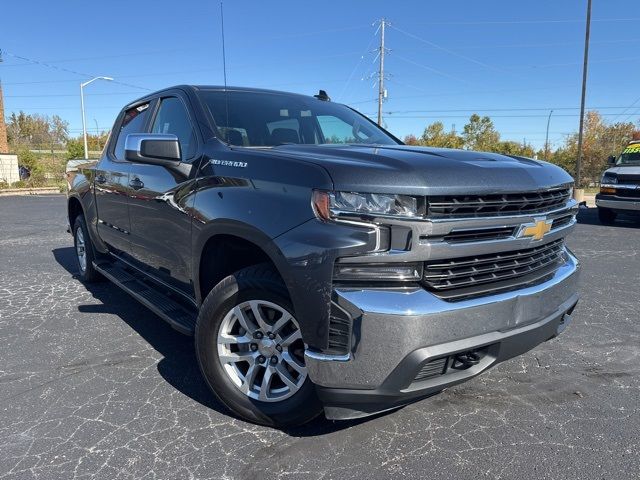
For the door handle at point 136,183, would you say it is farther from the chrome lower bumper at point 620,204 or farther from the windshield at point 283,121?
the chrome lower bumper at point 620,204

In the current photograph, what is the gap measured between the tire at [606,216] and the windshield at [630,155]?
1.24 meters

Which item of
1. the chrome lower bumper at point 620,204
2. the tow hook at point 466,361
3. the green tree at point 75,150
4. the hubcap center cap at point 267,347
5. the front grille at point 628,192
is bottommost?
the chrome lower bumper at point 620,204

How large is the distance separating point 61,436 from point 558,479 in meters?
2.51

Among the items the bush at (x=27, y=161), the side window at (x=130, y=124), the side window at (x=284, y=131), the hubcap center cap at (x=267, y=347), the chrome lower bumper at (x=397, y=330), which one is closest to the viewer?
the chrome lower bumper at (x=397, y=330)

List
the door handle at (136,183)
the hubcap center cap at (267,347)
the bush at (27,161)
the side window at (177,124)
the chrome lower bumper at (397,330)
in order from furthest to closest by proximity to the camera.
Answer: the bush at (27,161)
the door handle at (136,183)
the side window at (177,124)
the hubcap center cap at (267,347)
the chrome lower bumper at (397,330)

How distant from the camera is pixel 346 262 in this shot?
2.07 m

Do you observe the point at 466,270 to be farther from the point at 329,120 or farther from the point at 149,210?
the point at 149,210

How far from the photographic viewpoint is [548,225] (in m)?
2.59

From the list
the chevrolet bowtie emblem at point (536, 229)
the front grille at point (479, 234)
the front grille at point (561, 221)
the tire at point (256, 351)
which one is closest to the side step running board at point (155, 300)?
the tire at point (256, 351)

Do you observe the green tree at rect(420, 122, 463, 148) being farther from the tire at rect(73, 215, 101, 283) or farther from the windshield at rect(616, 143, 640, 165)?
the tire at rect(73, 215, 101, 283)

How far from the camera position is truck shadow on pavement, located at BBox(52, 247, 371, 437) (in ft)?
8.87

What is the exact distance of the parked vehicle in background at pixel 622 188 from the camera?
1067 cm

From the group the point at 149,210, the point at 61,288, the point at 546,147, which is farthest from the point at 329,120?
the point at 546,147

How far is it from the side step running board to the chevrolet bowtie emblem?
6.53 ft
